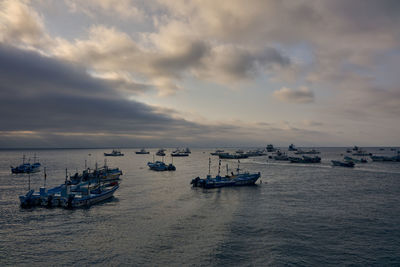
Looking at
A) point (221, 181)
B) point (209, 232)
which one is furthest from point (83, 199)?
point (221, 181)

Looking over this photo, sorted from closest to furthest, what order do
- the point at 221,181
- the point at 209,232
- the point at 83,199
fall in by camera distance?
the point at 209,232 → the point at 83,199 → the point at 221,181

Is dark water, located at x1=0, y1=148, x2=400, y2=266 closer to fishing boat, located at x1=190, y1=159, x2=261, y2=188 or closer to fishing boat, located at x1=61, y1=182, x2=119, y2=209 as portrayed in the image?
fishing boat, located at x1=61, y1=182, x2=119, y2=209

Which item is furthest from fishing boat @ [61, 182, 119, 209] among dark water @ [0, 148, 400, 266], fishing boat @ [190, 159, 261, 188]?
fishing boat @ [190, 159, 261, 188]

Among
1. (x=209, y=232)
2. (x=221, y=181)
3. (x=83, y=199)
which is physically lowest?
(x=209, y=232)

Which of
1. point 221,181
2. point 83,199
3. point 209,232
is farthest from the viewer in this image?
point 221,181

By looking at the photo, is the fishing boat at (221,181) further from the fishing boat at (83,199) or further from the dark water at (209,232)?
the fishing boat at (83,199)

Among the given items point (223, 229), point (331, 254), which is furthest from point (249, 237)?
point (331, 254)

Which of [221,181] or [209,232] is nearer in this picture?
[209,232]

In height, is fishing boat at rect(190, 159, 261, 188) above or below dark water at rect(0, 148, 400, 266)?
above

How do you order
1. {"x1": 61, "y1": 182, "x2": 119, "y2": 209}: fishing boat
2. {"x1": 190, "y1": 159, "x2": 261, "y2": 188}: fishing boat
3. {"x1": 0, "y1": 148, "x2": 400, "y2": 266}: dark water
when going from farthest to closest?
{"x1": 190, "y1": 159, "x2": 261, "y2": 188}: fishing boat, {"x1": 61, "y1": 182, "x2": 119, "y2": 209}: fishing boat, {"x1": 0, "y1": 148, "x2": 400, "y2": 266}: dark water

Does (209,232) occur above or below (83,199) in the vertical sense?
below

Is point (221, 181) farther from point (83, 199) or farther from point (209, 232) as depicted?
point (209, 232)
